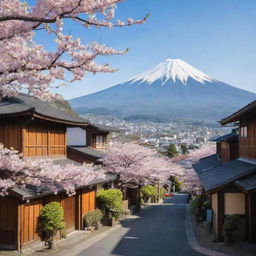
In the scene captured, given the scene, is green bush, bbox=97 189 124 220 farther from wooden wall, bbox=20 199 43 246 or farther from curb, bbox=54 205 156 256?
wooden wall, bbox=20 199 43 246

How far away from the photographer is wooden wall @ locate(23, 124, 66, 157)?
611 inches

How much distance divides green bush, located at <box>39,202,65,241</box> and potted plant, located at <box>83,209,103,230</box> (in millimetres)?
4415

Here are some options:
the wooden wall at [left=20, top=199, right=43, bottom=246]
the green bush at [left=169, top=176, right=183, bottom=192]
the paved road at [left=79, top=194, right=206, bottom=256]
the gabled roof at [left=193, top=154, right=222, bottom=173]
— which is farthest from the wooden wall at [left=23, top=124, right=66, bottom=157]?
the green bush at [left=169, top=176, right=183, bottom=192]

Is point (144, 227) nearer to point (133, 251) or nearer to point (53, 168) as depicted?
point (133, 251)

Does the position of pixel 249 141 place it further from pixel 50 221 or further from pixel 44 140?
pixel 50 221

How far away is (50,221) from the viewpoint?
14430 mm

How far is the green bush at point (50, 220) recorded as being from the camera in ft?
47.3

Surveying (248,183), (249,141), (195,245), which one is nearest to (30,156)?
(195,245)

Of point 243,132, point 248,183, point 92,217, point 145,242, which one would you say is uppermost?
point 243,132

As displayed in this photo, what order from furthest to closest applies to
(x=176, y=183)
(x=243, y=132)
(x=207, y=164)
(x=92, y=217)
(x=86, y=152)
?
(x=176, y=183) < (x=207, y=164) < (x=86, y=152) < (x=92, y=217) < (x=243, y=132)

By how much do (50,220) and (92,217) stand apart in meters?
5.21

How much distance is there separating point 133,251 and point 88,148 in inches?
610

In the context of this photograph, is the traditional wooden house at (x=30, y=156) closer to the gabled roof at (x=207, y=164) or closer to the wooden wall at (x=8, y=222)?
the wooden wall at (x=8, y=222)

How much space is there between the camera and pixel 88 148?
94.7ft
